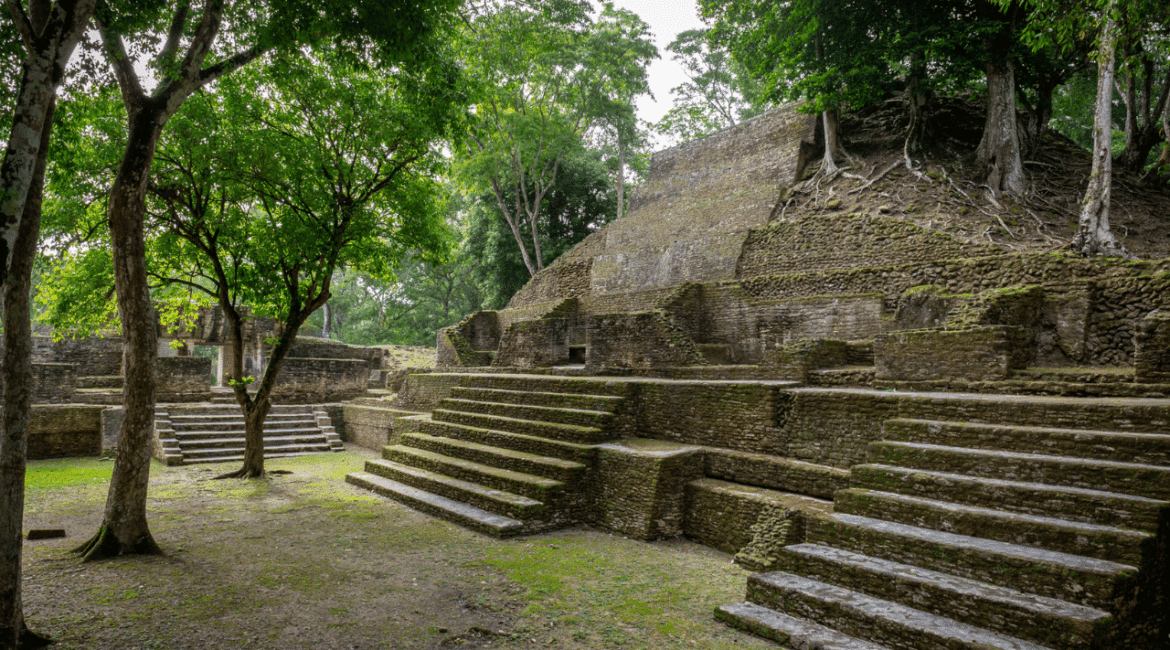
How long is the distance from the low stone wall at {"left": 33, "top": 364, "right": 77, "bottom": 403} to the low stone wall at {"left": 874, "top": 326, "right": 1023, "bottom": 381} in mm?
14021

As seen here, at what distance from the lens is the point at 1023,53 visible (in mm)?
11617

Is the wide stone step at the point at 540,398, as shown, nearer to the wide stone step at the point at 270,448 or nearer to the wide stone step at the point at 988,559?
the wide stone step at the point at 988,559

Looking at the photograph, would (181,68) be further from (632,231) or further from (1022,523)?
(632,231)

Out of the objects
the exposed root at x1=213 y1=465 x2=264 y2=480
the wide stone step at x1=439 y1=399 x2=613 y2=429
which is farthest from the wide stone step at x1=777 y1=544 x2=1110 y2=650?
the exposed root at x1=213 y1=465 x2=264 y2=480

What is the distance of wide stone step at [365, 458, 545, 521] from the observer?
623 centimetres

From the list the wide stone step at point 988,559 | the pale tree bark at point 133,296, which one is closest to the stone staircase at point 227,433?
the pale tree bark at point 133,296

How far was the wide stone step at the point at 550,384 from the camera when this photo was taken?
26.0ft

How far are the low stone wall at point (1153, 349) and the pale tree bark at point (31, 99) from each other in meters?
8.15

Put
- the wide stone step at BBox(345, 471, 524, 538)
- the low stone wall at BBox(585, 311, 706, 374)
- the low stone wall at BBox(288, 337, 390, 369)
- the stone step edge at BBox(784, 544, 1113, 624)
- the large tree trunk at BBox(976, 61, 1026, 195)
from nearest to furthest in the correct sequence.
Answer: the stone step edge at BBox(784, 544, 1113, 624)
the wide stone step at BBox(345, 471, 524, 538)
the low stone wall at BBox(585, 311, 706, 374)
the large tree trunk at BBox(976, 61, 1026, 195)
the low stone wall at BBox(288, 337, 390, 369)

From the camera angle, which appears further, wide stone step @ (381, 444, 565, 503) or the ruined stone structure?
wide stone step @ (381, 444, 565, 503)

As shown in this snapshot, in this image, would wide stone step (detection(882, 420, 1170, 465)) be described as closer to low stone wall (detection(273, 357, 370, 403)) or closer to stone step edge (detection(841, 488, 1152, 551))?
stone step edge (detection(841, 488, 1152, 551))

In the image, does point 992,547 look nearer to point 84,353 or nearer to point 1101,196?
point 1101,196

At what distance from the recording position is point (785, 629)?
3.68 meters

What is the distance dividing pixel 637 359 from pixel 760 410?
12.3 feet
